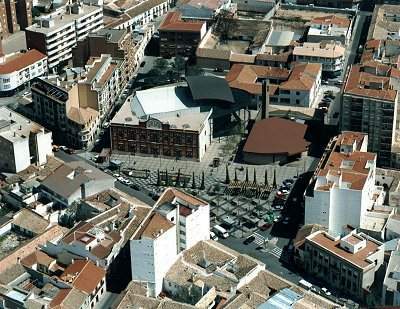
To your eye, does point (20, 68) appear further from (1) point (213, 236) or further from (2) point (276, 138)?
(1) point (213, 236)

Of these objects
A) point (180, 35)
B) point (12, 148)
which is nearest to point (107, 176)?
point (12, 148)

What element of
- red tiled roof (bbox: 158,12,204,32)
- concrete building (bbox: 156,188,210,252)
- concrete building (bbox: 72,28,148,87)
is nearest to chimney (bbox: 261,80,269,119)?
concrete building (bbox: 72,28,148,87)

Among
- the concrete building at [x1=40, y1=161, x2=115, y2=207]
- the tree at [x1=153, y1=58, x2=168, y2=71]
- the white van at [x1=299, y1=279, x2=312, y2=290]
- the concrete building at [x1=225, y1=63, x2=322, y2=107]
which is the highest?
the concrete building at [x1=225, y1=63, x2=322, y2=107]

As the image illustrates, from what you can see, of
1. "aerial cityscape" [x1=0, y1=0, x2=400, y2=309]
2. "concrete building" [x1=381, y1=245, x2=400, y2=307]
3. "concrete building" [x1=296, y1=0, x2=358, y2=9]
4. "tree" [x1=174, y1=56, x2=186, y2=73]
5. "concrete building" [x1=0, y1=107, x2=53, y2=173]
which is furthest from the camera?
"concrete building" [x1=296, y1=0, x2=358, y2=9]

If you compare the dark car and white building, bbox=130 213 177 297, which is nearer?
white building, bbox=130 213 177 297

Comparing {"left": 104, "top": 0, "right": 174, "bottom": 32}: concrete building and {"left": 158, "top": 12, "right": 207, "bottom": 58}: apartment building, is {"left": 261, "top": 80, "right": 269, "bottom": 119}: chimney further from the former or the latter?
{"left": 104, "top": 0, "right": 174, "bottom": 32}: concrete building

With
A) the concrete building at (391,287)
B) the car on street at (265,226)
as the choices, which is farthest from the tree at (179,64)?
the concrete building at (391,287)

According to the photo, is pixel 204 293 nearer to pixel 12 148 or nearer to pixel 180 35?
pixel 12 148

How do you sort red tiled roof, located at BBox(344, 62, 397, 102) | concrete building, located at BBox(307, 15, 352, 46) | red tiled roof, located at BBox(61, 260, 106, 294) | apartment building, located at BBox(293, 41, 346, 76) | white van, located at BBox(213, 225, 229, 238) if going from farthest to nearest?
1. concrete building, located at BBox(307, 15, 352, 46)
2. apartment building, located at BBox(293, 41, 346, 76)
3. red tiled roof, located at BBox(344, 62, 397, 102)
4. white van, located at BBox(213, 225, 229, 238)
5. red tiled roof, located at BBox(61, 260, 106, 294)
